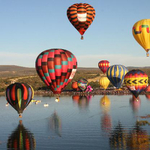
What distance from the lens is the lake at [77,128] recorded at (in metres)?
25.3

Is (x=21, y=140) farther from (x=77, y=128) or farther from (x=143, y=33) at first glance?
(x=143, y=33)

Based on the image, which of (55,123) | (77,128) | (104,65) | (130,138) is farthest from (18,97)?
(104,65)

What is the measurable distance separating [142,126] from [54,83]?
10553 mm

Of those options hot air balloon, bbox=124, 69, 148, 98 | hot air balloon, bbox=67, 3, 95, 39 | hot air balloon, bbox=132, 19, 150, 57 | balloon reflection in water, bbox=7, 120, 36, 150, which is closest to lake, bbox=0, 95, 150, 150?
balloon reflection in water, bbox=7, 120, 36, 150

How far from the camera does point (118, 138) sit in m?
26.7

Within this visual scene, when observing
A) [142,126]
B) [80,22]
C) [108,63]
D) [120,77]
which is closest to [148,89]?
[120,77]

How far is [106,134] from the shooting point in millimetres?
28234

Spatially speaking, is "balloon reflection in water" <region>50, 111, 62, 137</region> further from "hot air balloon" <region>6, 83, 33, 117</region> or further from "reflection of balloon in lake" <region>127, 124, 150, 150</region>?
"reflection of balloon in lake" <region>127, 124, 150, 150</region>

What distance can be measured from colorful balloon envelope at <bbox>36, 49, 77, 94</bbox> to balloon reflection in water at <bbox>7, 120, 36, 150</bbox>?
634 centimetres

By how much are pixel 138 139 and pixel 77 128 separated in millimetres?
7018

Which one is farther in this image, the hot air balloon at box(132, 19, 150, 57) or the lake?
the hot air balloon at box(132, 19, 150, 57)

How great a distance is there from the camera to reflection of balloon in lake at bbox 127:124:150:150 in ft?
78.6

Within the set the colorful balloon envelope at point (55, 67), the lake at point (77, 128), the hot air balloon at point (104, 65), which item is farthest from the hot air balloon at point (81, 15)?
the hot air balloon at point (104, 65)

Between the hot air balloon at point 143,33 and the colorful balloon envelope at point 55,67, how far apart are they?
581 inches
